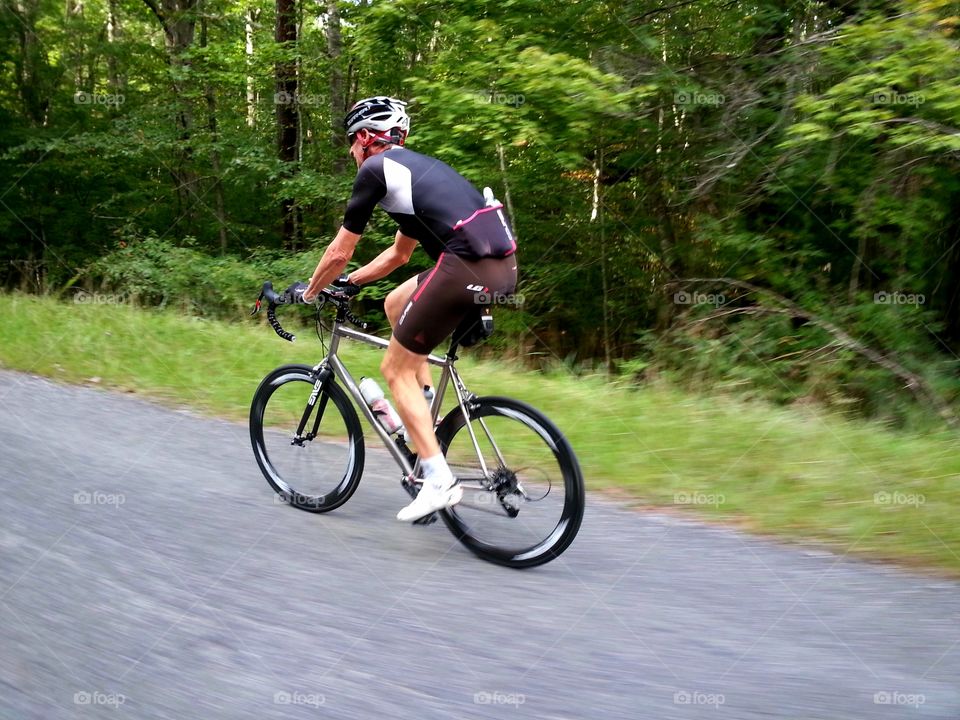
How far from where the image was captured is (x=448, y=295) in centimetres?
386

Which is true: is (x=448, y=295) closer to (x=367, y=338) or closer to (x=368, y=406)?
(x=367, y=338)

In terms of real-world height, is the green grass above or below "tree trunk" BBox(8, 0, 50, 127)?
below

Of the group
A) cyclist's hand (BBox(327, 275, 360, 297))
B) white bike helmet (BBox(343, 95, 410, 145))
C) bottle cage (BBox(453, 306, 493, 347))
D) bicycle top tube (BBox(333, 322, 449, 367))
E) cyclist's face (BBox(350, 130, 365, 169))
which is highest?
white bike helmet (BBox(343, 95, 410, 145))

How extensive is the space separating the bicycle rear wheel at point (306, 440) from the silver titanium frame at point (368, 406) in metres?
0.08

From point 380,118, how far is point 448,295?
3.03 feet

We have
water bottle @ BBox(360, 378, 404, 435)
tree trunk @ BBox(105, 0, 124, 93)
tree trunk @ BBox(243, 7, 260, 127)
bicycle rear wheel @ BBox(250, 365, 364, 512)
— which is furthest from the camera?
tree trunk @ BBox(105, 0, 124, 93)

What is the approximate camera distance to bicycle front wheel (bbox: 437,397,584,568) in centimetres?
379

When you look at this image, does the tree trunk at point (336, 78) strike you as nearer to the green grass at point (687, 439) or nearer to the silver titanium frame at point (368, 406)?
the green grass at point (687, 439)

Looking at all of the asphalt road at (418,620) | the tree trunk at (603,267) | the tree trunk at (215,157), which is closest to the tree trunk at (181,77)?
the tree trunk at (215,157)

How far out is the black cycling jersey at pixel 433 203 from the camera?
3826 mm

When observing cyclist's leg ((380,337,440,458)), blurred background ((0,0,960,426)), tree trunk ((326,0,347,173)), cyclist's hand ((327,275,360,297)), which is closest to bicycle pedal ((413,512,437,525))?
cyclist's leg ((380,337,440,458))

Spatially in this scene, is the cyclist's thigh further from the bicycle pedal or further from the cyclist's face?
the bicycle pedal

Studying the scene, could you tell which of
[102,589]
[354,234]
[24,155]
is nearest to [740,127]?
[354,234]

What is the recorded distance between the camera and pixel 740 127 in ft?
36.0
